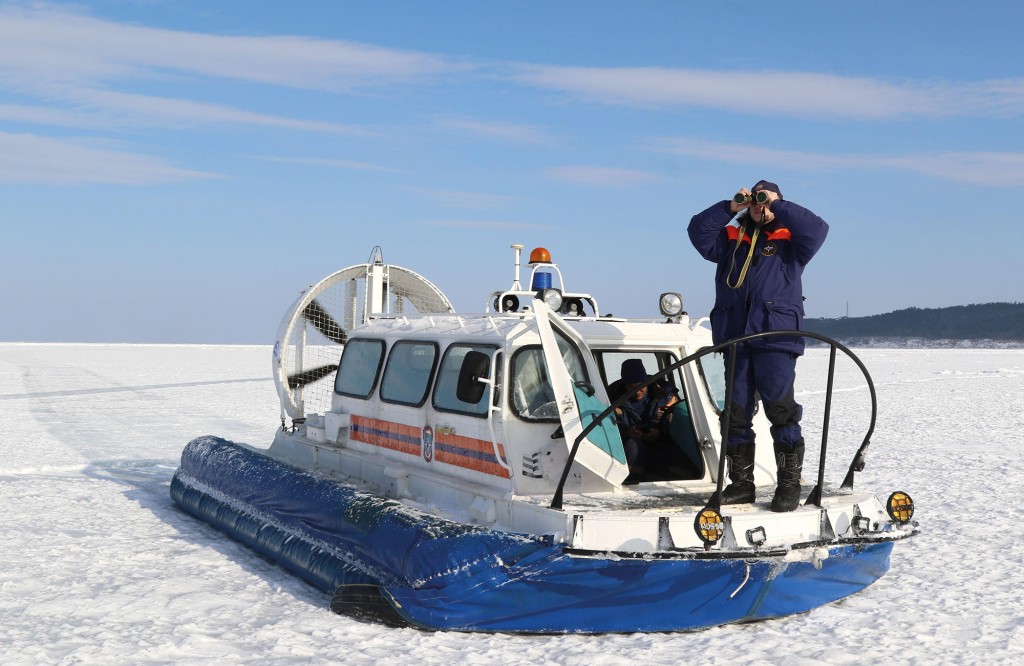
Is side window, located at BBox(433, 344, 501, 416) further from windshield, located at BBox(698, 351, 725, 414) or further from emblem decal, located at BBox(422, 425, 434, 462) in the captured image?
windshield, located at BBox(698, 351, 725, 414)

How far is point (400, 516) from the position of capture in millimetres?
5020

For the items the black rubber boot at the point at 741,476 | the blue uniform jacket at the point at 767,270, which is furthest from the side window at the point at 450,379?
the black rubber boot at the point at 741,476

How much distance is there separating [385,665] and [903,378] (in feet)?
71.1

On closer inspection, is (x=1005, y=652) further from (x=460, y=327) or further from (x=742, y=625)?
(x=460, y=327)

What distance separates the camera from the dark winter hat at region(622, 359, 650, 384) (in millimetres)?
5836

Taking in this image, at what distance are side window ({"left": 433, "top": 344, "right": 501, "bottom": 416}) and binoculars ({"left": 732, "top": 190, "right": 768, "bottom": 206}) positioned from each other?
154 centimetres

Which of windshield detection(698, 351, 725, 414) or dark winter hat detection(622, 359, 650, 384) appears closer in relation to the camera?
windshield detection(698, 351, 725, 414)

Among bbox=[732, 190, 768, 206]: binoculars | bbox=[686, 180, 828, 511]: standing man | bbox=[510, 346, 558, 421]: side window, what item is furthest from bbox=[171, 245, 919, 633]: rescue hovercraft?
bbox=[732, 190, 768, 206]: binoculars

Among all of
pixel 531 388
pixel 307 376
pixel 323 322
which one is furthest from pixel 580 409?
pixel 307 376

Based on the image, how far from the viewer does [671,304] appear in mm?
5855

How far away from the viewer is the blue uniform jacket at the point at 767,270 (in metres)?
4.67

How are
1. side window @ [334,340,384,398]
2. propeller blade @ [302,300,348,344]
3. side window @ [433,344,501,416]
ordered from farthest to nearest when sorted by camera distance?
1. propeller blade @ [302,300,348,344]
2. side window @ [334,340,384,398]
3. side window @ [433,344,501,416]

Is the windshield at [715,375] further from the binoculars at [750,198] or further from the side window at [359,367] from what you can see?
the side window at [359,367]

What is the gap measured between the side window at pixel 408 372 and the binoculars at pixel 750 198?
2.08 metres
